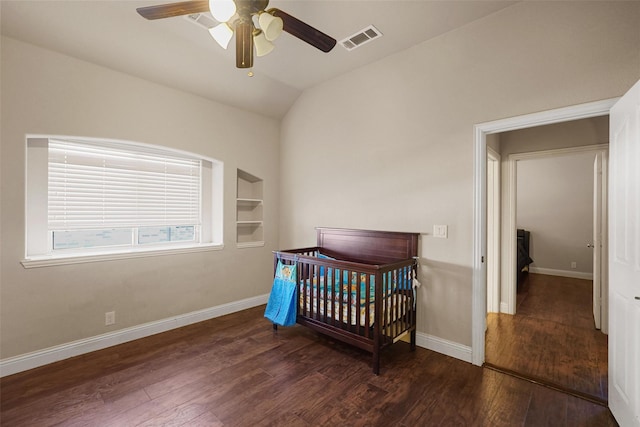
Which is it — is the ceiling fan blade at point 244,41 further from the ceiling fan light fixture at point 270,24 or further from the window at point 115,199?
the window at point 115,199

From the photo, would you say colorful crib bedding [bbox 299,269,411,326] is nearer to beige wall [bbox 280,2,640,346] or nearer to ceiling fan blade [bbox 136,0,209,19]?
beige wall [bbox 280,2,640,346]

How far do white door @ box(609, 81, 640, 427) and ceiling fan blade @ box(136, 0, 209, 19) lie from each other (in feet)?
7.73

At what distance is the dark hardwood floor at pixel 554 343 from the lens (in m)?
2.26

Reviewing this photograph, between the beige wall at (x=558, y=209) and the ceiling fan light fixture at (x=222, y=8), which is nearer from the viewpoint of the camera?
the ceiling fan light fixture at (x=222, y=8)

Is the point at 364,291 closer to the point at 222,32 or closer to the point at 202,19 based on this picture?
the point at 222,32

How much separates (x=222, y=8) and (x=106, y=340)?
3048 millimetres

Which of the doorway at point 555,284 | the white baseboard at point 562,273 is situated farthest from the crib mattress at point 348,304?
the white baseboard at point 562,273

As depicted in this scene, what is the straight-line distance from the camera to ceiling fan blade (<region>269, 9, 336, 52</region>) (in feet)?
5.34

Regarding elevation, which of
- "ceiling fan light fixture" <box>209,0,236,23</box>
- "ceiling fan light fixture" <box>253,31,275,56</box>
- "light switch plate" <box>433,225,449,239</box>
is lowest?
"light switch plate" <box>433,225,449,239</box>

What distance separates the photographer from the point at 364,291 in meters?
2.81

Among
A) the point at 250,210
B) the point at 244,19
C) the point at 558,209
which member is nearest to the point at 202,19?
the point at 244,19

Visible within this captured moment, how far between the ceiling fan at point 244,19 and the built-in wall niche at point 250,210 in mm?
2406

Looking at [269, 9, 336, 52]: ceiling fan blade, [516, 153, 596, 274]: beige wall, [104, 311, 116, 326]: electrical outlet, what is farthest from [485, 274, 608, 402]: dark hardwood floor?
[104, 311, 116, 326]: electrical outlet

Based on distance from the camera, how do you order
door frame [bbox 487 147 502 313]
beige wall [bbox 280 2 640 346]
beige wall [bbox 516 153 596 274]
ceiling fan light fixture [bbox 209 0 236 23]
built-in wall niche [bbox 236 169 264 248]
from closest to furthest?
ceiling fan light fixture [bbox 209 0 236 23] → beige wall [bbox 280 2 640 346] → door frame [bbox 487 147 502 313] → built-in wall niche [bbox 236 169 264 248] → beige wall [bbox 516 153 596 274]
